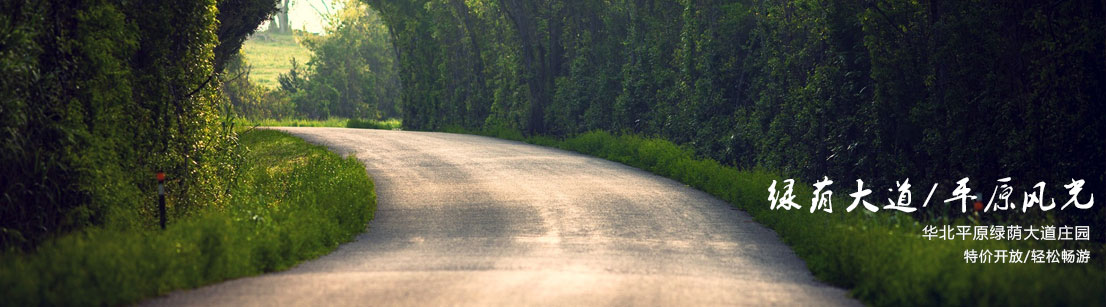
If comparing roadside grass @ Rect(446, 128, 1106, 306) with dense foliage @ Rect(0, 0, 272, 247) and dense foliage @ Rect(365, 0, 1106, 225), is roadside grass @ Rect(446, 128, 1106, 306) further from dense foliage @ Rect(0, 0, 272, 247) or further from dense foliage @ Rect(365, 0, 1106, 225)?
dense foliage @ Rect(0, 0, 272, 247)

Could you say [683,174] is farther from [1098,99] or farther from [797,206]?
[1098,99]

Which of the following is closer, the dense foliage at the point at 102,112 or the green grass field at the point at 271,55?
the dense foliage at the point at 102,112

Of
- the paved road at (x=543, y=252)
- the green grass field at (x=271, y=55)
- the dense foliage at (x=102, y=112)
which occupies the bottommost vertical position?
the paved road at (x=543, y=252)

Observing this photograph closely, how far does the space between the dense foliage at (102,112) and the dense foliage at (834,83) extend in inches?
446

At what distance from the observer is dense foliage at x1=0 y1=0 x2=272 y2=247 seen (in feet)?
35.3

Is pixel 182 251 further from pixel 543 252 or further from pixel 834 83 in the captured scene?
pixel 834 83

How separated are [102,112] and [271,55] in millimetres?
128538

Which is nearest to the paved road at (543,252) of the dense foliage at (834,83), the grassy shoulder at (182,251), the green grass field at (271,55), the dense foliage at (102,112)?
the grassy shoulder at (182,251)

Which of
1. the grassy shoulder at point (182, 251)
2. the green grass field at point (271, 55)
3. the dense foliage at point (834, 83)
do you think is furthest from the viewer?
the green grass field at point (271, 55)

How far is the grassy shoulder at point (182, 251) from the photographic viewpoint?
916cm

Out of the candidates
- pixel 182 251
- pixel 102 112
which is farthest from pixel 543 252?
pixel 102 112

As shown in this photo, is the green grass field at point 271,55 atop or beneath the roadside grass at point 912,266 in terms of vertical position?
atop

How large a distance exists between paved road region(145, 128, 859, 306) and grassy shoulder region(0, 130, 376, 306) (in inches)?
11.3

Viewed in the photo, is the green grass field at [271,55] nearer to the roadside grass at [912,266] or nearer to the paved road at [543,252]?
the paved road at [543,252]
